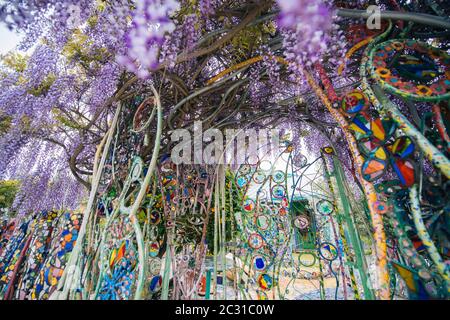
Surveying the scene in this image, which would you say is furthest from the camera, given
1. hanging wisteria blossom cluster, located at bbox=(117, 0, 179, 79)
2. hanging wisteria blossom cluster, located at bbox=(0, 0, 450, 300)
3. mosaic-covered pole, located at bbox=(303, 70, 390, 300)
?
hanging wisteria blossom cluster, located at bbox=(117, 0, 179, 79)

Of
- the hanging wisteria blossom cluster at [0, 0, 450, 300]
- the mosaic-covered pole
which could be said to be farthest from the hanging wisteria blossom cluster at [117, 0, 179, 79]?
the mosaic-covered pole

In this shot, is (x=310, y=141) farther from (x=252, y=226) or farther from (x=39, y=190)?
(x=39, y=190)

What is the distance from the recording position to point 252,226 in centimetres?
263

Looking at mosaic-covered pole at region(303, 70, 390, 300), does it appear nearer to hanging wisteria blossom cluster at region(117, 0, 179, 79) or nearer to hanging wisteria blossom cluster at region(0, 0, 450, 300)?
hanging wisteria blossom cluster at region(0, 0, 450, 300)

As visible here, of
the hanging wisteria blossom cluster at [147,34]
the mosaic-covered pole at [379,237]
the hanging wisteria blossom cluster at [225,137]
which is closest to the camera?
the mosaic-covered pole at [379,237]

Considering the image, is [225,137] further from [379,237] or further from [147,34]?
[379,237]

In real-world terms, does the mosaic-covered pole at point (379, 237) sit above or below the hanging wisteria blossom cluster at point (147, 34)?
below

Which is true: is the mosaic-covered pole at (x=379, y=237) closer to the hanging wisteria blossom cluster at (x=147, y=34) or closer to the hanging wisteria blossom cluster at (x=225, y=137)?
the hanging wisteria blossom cluster at (x=225, y=137)

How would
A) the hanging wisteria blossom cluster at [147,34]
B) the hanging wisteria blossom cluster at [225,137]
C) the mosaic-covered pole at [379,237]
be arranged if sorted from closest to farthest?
1. the mosaic-covered pole at [379,237]
2. the hanging wisteria blossom cluster at [225,137]
3. the hanging wisteria blossom cluster at [147,34]

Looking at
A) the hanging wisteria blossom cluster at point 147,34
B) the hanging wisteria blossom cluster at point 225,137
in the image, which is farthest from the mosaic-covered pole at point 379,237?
the hanging wisteria blossom cluster at point 147,34
